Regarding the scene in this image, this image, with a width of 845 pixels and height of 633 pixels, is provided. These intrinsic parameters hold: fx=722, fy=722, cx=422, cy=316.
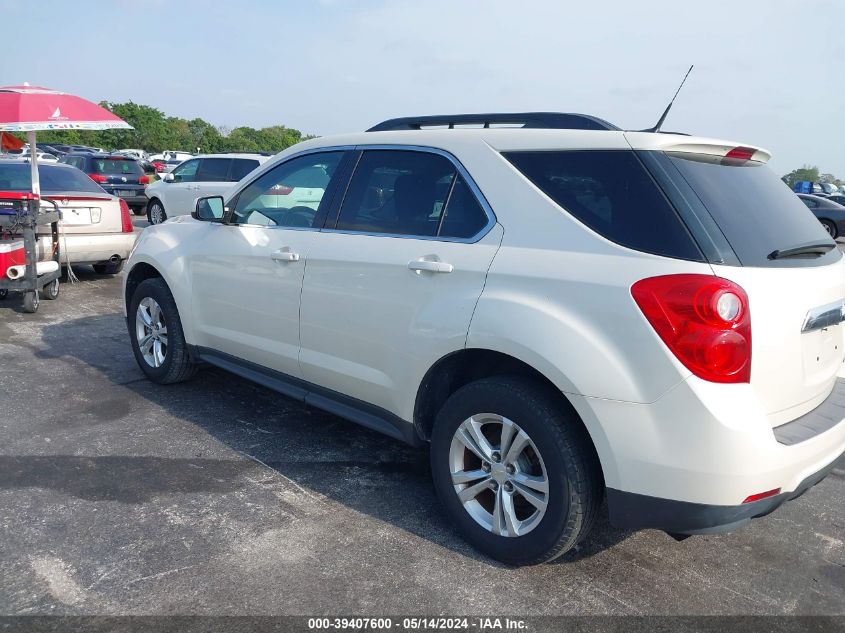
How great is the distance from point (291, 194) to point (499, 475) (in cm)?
219

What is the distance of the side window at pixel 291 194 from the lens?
4.05 meters

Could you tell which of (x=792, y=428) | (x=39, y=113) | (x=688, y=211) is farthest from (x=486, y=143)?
(x=39, y=113)

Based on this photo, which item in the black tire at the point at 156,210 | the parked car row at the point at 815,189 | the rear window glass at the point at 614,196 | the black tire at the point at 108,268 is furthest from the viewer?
the parked car row at the point at 815,189

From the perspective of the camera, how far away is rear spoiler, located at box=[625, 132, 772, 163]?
112 inches

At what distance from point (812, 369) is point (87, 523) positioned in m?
3.22

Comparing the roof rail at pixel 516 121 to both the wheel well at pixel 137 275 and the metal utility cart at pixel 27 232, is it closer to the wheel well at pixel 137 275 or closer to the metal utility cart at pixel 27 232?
the wheel well at pixel 137 275

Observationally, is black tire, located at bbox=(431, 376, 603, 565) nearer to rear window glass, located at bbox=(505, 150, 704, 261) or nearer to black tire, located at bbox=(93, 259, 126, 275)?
rear window glass, located at bbox=(505, 150, 704, 261)

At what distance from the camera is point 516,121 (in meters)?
3.48

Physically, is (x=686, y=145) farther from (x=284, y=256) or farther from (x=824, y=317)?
(x=284, y=256)

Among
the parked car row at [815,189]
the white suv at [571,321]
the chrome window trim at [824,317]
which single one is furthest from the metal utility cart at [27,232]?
the parked car row at [815,189]

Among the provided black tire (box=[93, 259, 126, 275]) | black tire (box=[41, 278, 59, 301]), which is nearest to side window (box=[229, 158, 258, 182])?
black tire (box=[93, 259, 126, 275])

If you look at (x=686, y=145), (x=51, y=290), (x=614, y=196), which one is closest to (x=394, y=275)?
(x=614, y=196)

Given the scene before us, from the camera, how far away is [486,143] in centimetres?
330

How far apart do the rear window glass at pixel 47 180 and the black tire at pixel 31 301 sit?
180 centimetres
